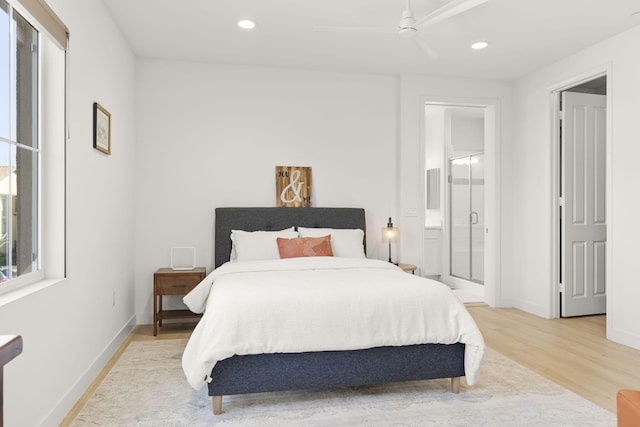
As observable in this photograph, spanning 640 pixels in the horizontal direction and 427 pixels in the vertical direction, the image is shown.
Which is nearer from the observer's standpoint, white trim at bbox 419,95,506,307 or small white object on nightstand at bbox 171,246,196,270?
small white object on nightstand at bbox 171,246,196,270

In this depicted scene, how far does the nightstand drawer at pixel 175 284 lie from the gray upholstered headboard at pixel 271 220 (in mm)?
414

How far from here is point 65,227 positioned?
7.72ft

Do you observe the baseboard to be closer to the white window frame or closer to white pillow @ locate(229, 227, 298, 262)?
the white window frame

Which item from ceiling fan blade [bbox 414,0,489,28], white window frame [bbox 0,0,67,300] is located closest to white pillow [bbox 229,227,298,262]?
white window frame [bbox 0,0,67,300]

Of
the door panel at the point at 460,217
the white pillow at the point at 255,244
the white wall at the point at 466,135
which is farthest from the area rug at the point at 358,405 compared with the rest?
the white wall at the point at 466,135

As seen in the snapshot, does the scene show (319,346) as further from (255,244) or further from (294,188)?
(294,188)

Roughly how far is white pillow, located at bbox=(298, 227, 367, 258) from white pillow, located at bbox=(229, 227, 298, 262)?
16 centimetres

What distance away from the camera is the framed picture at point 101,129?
289cm

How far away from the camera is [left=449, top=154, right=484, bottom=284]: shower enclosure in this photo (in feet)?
20.2

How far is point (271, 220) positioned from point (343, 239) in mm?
754

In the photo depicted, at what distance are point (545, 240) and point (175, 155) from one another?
3849 mm

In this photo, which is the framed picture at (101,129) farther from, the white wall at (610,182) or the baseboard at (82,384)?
the white wall at (610,182)

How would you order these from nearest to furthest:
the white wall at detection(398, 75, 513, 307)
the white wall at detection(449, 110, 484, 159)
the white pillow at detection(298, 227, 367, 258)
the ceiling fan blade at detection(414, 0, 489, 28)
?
1. the ceiling fan blade at detection(414, 0, 489, 28)
2. the white pillow at detection(298, 227, 367, 258)
3. the white wall at detection(398, 75, 513, 307)
4. the white wall at detection(449, 110, 484, 159)

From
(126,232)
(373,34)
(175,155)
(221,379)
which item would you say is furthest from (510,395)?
(175,155)
